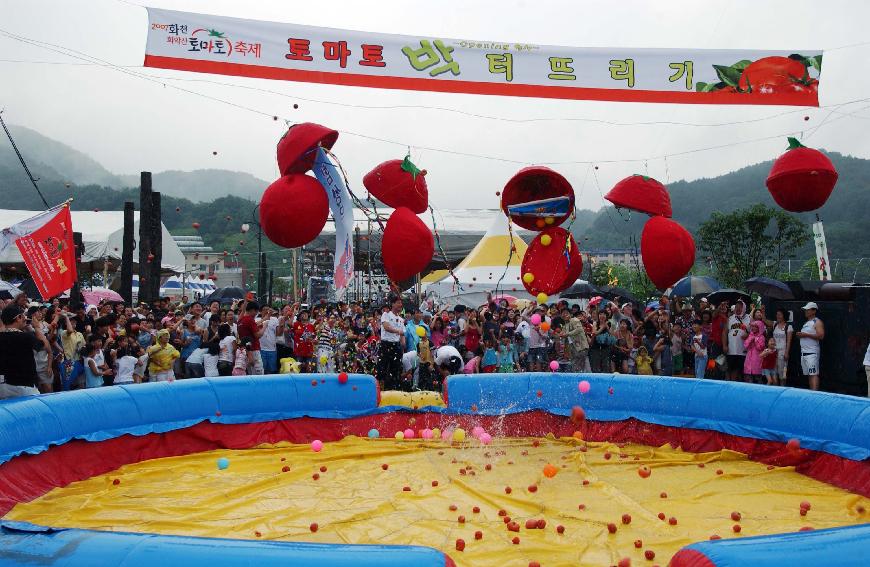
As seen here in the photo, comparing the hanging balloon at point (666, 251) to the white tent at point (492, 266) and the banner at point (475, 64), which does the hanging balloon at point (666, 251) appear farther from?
the white tent at point (492, 266)

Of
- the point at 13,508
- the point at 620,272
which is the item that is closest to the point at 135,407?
the point at 13,508

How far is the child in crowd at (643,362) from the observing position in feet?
33.3

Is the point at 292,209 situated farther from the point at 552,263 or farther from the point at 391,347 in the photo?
the point at 391,347

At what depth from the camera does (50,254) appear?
840cm

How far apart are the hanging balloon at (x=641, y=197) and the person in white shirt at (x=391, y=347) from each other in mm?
3560

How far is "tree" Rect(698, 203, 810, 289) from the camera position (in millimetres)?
22234

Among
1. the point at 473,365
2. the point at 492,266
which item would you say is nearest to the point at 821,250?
the point at 492,266

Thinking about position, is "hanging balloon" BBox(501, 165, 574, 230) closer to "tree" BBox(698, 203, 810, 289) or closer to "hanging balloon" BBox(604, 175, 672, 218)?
"hanging balloon" BBox(604, 175, 672, 218)

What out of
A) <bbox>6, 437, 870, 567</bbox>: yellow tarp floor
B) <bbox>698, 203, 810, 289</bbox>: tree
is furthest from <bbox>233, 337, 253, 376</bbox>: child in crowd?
<bbox>698, 203, 810, 289</bbox>: tree

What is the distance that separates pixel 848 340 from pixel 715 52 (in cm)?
409

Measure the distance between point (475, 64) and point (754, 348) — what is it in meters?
5.18

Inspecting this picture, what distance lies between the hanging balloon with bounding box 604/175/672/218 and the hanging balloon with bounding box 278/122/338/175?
2.43 meters

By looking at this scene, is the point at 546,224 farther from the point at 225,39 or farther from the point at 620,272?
the point at 620,272

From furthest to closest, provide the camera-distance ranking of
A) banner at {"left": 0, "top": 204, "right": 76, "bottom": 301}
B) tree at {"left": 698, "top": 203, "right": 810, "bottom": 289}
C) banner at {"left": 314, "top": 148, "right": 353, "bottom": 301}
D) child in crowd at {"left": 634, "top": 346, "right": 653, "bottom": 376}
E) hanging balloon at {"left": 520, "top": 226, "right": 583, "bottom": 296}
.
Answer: tree at {"left": 698, "top": 203, "right": 810, "bottom": 289} → child in crowd at {"left": 634, "top": 346, "right": 653, "bottom": 376} → banner at {"left": 0, "top": 204, "right": 76, "bottom": 301} → hanging balloon at {"left": 520, "top": 226, "right": 583, "bottom": 296} → banner at {"left": 314, "top": 148, "right": 353, "bottom": 301}
